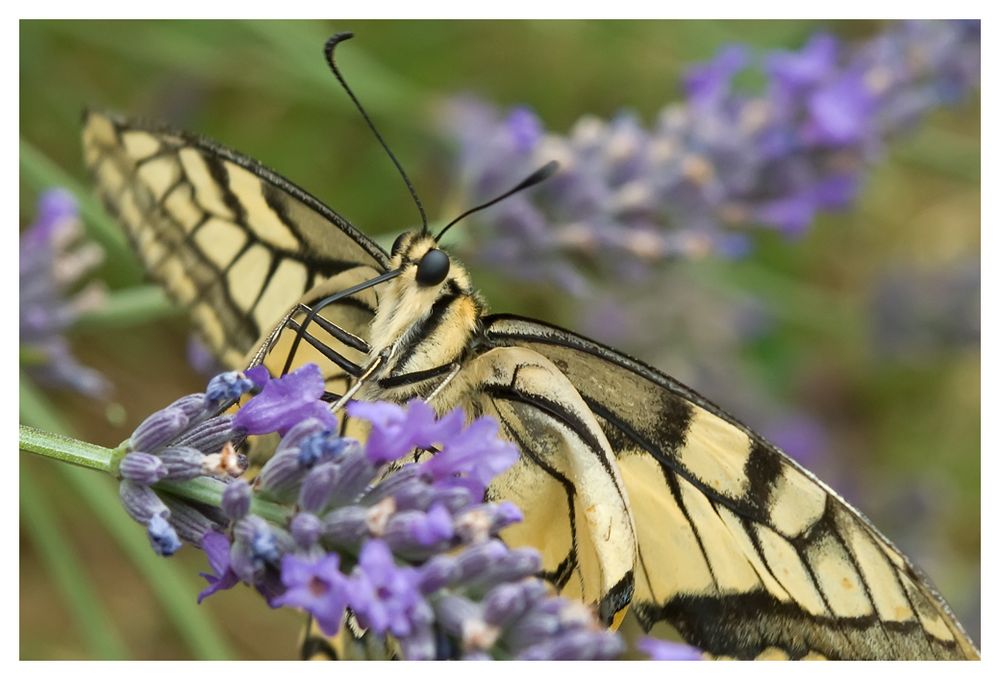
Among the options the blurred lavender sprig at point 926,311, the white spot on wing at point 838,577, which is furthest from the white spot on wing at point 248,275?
the blurred lavender sprig at point 926,311

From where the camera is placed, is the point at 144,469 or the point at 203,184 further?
the point at 203,184

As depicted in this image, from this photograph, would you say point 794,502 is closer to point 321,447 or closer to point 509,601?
point 509,601

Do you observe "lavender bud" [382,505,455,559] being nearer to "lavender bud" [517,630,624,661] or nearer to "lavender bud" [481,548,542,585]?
"lavender bud" [481,548,542,585]

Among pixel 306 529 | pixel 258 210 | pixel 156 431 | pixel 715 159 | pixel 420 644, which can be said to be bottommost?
pixel 420 644

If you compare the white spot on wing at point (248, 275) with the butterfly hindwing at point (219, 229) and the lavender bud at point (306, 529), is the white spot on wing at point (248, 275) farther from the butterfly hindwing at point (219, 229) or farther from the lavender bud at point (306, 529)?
the lavender bud at point (306, 529)

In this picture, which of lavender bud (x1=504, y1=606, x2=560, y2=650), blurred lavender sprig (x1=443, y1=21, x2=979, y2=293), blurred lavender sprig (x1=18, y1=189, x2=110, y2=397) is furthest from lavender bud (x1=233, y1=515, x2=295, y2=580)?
blurred lavender sprig (x1=443, y1=21, x2=979, y2=293)

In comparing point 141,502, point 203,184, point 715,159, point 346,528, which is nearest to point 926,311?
point 715,159
